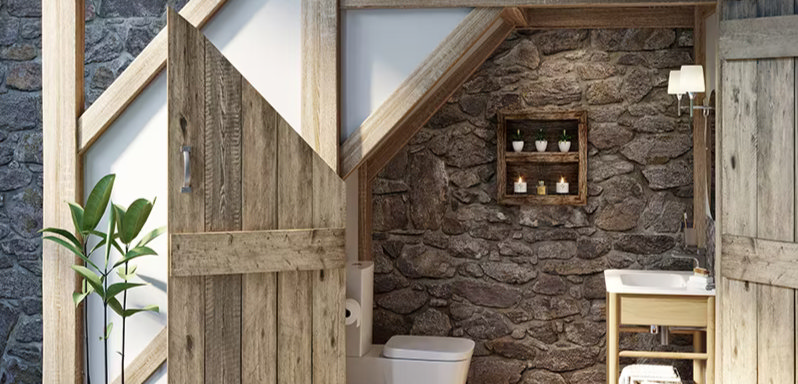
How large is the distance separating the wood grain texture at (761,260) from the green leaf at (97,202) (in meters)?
2.24

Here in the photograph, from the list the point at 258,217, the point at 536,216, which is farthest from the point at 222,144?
the point at 536,216

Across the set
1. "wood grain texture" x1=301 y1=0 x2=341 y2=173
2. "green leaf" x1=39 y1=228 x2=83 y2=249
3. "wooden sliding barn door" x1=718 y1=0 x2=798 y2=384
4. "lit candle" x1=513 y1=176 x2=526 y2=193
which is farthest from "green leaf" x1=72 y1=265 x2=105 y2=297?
"lit candle" x1=513 y1=176 x2=526 y2=193

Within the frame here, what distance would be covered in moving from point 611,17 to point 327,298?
241cm

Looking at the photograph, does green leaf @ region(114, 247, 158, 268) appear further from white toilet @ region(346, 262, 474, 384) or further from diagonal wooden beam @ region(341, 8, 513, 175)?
white toilet @ region(346, 262, 474, 384)

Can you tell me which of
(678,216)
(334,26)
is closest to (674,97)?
(678,216)

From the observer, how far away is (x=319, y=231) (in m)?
2.58

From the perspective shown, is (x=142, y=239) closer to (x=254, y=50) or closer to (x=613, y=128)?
(x=254, y=50)

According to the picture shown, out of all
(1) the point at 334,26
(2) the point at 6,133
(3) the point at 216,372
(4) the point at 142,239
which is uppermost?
(1) the point at 334,26

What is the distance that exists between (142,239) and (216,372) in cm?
61

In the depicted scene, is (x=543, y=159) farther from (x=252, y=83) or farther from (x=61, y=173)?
(x=61, y=173)

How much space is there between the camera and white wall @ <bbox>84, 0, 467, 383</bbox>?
2.81m

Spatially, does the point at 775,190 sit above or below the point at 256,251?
above

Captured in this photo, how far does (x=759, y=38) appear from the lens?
2.55 metres

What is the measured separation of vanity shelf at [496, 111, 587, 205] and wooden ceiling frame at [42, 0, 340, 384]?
1.72 meters
